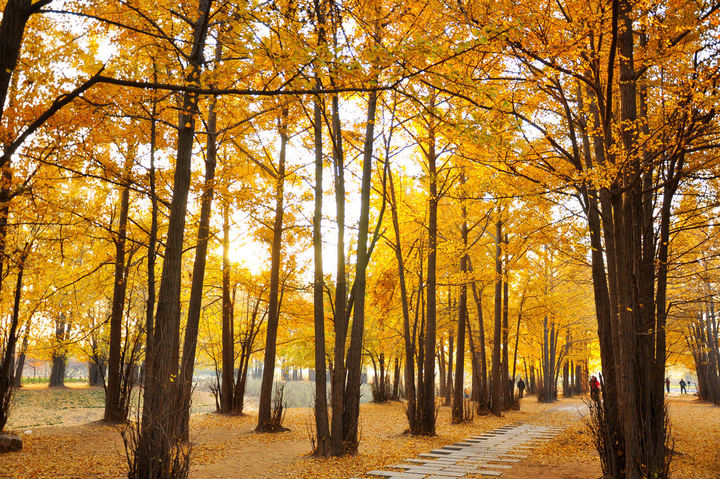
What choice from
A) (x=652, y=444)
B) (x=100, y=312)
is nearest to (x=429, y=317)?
(x=652, y=444)

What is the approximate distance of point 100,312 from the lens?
989 inches

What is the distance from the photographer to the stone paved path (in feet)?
19.9

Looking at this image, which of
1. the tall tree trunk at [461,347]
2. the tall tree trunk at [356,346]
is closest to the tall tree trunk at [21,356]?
the tall tree trunk at [356,346]

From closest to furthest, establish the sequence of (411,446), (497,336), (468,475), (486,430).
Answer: (468,475) < (411,446) < (486,430) < (497,336)

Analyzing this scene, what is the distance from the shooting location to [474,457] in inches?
289

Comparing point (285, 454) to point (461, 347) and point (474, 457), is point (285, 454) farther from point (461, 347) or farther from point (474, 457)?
point (461, 347)

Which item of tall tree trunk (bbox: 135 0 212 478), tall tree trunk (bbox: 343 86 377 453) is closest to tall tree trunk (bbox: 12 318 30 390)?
tall tree trunk (bbox: 135 0 212 478)

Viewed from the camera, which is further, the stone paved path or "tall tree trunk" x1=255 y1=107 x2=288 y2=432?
"tall tree trunk" x1=255 y1=107 x2=288 y2=432

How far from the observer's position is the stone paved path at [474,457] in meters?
6.06

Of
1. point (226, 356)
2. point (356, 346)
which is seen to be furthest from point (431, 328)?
point (226, 356)

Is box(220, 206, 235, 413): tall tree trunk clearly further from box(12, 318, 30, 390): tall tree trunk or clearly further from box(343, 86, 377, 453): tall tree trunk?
box(343, 86, 377, 453): tall tree trunk

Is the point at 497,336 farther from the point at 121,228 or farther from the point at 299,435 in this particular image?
the point at 121,228

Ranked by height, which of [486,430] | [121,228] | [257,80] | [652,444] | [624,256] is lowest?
[486,430]

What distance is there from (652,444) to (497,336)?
11.0 metres
